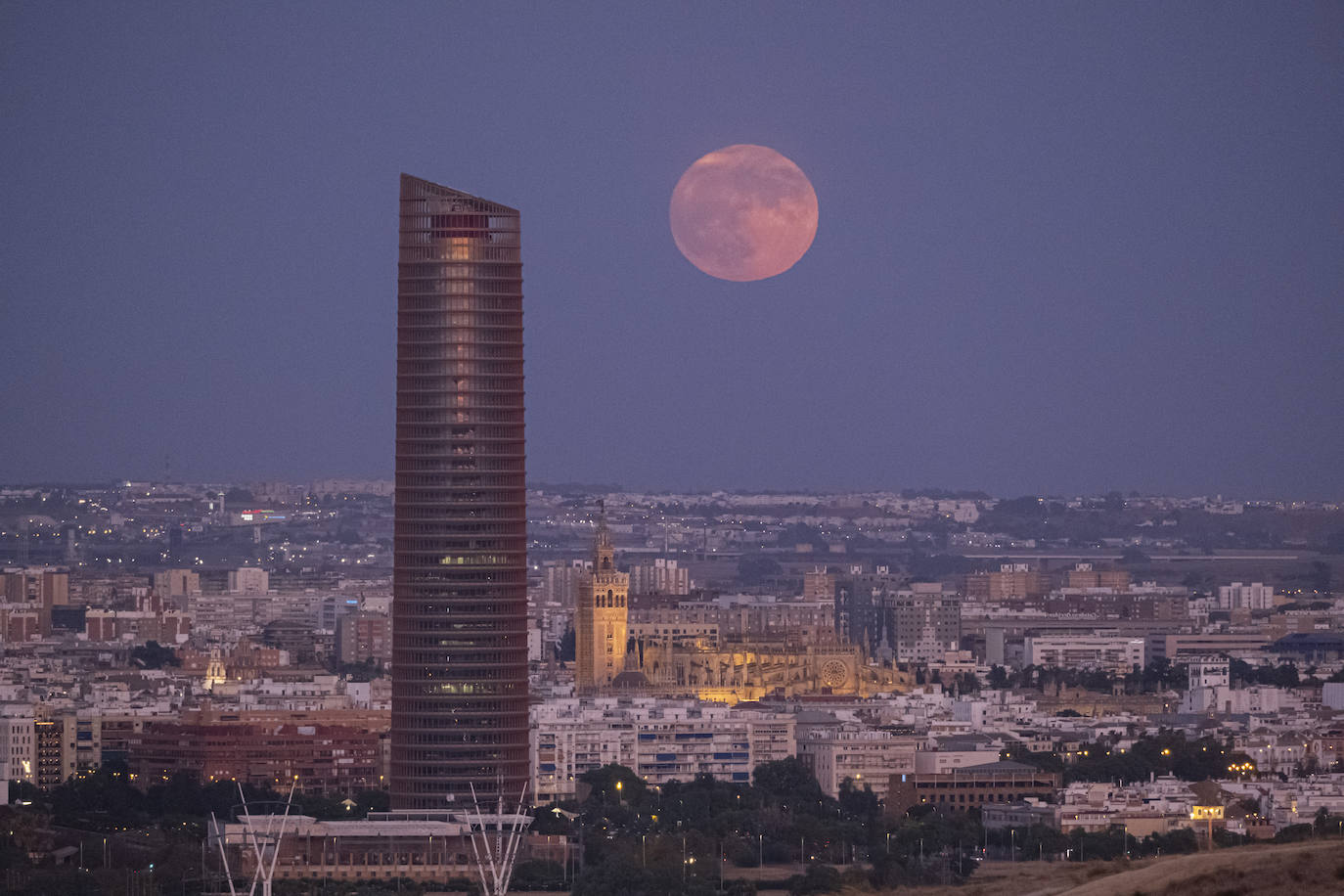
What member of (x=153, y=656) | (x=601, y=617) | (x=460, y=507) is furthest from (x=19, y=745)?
(x=153, y=656)

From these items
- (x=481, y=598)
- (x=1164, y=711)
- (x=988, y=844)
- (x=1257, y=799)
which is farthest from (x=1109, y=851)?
(x=1164, y=711)

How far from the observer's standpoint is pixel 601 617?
152 m

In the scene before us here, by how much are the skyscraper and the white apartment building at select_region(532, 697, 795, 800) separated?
1188cm

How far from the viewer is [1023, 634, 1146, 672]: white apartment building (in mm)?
183125

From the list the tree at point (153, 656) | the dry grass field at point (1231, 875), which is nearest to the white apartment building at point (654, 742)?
the dry grass field at point (1231, 875)

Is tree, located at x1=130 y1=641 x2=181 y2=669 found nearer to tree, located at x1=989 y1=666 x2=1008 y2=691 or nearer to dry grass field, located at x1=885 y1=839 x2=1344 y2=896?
tree, located at x1=989 y1=666 x2=1008 y2=691

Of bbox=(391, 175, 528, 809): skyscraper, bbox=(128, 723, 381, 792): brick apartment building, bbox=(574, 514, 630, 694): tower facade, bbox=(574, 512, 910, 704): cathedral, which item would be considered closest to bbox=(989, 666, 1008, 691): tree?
bbox=(574, 512, 910, 704): cathedral

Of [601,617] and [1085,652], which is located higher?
[601,617]

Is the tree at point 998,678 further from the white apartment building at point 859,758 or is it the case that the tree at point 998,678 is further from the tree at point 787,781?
the tree at point 787,781

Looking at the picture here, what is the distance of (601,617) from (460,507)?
56.1m

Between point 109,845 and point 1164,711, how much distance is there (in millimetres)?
66574

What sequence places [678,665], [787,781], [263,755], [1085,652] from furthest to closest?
[1085,652]
[678,665]
[263,755]
[787,781]

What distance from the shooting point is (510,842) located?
85812 mm

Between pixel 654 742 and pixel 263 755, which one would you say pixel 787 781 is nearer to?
pixel 654 742
